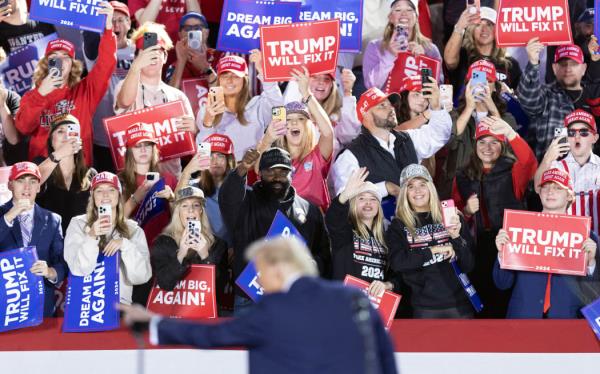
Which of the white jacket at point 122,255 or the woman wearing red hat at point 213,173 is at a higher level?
the woman wearing red hat at point 213,173

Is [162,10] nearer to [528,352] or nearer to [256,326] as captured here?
[528,352]

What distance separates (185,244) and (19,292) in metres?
1.16

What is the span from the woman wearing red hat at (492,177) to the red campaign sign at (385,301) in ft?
3.63

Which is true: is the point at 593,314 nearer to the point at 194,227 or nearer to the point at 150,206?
the point at 194,227

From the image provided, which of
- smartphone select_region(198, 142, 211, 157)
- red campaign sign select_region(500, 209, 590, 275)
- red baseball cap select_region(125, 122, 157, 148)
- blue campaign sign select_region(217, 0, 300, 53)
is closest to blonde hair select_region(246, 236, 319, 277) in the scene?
red campaign sign select_region(500, 209, 590, 275)

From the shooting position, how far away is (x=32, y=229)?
9.78m

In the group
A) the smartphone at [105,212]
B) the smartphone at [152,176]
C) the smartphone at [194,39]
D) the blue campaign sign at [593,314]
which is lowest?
the blue campaign sign at [593,314]

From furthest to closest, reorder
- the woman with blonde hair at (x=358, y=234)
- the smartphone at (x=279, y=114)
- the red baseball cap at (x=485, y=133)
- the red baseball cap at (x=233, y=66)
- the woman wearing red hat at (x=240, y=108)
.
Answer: the red baseball cap at (x=233, y=66)
the woman wearing red hat at (x=240, y=108)
the red baseball cap at (x=485, y=133)
the smartphone at (x=279, y=114)
the woman with blonde hair at (x=358, y=234)

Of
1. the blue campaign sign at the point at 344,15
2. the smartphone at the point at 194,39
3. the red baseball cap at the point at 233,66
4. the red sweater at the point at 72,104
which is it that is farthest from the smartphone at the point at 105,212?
the blue campaign sign at the point at 344,15

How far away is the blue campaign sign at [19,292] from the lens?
9.40 m

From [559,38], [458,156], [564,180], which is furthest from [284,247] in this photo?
[559,38]

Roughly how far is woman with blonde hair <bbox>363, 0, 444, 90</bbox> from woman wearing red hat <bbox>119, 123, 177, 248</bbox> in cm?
229

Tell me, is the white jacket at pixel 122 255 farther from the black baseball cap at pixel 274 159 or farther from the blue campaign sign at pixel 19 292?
the black baseball cap at pixel 274 159

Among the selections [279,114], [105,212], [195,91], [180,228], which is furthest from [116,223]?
[195,91]
